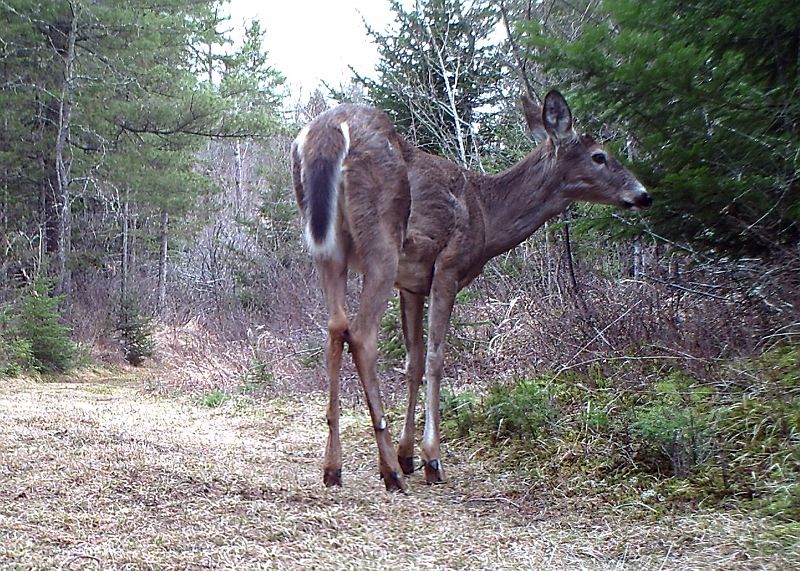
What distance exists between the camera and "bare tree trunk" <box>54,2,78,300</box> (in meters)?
16.5

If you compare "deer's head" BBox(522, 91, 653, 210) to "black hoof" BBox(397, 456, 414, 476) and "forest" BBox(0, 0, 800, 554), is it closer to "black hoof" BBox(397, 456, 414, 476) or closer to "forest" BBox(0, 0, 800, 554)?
"forest" BBox(0, 0, 800, 554)

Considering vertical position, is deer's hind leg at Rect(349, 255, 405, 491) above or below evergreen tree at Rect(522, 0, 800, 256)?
below

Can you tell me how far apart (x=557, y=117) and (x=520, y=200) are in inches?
25.1

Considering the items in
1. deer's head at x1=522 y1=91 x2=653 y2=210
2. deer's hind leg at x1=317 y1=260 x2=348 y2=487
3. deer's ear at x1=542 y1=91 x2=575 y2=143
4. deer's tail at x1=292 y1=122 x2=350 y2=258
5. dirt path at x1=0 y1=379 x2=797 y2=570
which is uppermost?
deer's ear at x1=542 y1=91 x2=575 y2=143

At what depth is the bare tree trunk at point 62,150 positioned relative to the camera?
650 inches

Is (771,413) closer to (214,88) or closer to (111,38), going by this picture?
(111,38)

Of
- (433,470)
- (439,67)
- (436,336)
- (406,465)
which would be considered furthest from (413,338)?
(439,67)

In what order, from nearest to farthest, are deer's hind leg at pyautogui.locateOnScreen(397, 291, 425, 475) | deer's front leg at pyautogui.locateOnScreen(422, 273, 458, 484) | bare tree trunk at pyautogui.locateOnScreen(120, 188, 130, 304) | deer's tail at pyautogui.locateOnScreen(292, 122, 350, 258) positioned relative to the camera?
deer's tail at pyautogui.locateOnScreen(292, 122, 350, 258), deer's front leg at pyautogui.locateOnScreen(422, 273, 458, 484), deer's hind leg at pyautogui.locateOnScreen(397, 291, 425, 475), bare tree trunk at pyautogui.locateOnScreen(120, 188, 130, 304)

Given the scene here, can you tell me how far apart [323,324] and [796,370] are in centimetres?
727

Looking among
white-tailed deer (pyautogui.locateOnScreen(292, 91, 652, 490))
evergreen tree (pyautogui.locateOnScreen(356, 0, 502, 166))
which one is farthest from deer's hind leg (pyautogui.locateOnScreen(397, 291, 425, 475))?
evergreen tree (pyautogui.locateOnScreen(356, 0, 502, 166))

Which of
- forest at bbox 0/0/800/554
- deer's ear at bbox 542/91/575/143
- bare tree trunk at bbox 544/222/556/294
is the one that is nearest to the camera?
forest at bbox 0/0/800/554

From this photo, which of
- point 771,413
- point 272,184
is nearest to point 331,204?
point 771,413

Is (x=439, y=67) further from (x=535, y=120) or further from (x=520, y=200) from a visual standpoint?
(x=520, y=200)

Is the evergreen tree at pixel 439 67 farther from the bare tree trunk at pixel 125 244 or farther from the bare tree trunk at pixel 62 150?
the bare tree trunk at pixel 125 244
